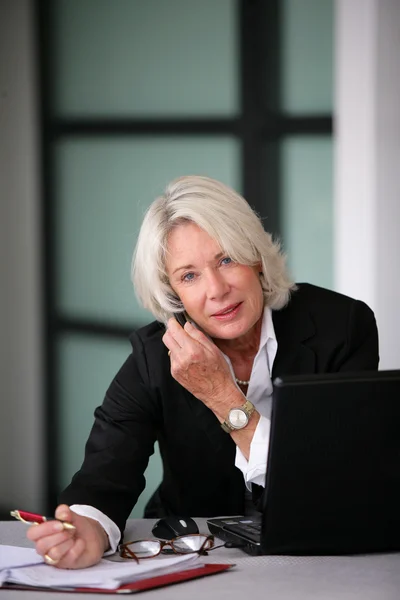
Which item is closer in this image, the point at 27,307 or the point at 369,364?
the point at 369,364

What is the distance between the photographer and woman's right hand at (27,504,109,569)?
58.9 inches

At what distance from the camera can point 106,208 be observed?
13.3 feet

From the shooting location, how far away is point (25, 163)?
415 centimetres

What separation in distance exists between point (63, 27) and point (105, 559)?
3090mm

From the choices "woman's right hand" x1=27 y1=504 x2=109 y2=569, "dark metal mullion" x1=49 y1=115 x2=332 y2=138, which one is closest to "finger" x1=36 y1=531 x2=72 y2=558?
"woman's right hand" x1=27 y1=504 x2=109 y2=569

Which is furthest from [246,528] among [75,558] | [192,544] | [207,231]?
[207,231]

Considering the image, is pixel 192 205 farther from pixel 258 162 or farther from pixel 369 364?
pixel 258 162

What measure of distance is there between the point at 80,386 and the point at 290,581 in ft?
9.67

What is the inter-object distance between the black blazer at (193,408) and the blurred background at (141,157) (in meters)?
1.03

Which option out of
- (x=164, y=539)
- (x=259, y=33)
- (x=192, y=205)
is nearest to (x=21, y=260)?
(x=259, y=33)

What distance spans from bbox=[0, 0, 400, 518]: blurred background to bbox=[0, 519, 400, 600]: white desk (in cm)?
170

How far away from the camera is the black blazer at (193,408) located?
1.98 meters

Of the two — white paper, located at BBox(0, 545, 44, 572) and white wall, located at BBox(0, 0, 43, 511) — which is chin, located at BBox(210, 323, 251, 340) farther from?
white wall, located at BBox(0, 0, 43, 511)

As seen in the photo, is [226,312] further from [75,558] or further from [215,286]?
[75,558]
